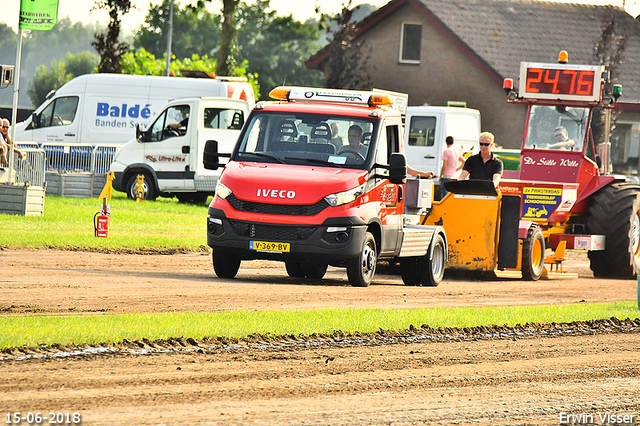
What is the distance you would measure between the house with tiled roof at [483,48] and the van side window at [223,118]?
15.7m

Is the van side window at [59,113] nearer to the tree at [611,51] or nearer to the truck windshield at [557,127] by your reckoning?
the truck windshield at [557,127]

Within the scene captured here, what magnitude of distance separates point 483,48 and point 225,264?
28440 millimetres

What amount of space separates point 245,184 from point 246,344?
4415mm

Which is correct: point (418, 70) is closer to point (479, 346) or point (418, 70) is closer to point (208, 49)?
point (479, 346)

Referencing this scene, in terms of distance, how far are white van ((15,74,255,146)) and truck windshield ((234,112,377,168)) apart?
46.7ft

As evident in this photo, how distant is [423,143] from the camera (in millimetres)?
29656

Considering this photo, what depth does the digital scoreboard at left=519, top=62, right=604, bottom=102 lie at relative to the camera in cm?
1738

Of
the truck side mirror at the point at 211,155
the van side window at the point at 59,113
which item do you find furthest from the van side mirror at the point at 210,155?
the van side window at the point at 59,113

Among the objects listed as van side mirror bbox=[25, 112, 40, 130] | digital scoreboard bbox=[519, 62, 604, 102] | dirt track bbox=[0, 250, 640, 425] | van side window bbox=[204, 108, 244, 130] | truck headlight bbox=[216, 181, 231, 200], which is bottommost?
dirt track bbox=[0, 250, 640, 425]

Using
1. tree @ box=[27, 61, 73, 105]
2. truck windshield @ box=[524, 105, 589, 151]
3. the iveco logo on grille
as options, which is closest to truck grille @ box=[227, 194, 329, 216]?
the iveco logo on grille

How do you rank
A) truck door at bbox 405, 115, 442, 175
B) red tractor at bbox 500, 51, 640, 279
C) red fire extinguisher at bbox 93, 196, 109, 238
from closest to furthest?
1. red tractor at bbox 500, 51, 640, 279
2. red fire extinguisher at bbox 93, 196, 109, 238
3. truck door at bbox 405, 115, 442, 175

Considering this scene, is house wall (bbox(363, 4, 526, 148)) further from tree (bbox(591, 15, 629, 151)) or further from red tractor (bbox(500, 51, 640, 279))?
red tractor (bbox(500, 51, 640, 279))

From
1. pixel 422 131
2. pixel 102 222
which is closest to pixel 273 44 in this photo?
pixel 422 131

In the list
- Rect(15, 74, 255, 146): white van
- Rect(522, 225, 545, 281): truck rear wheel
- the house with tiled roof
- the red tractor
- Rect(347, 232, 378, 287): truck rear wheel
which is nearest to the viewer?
Rect(347, 232, 378, 287): truck rear wheel
